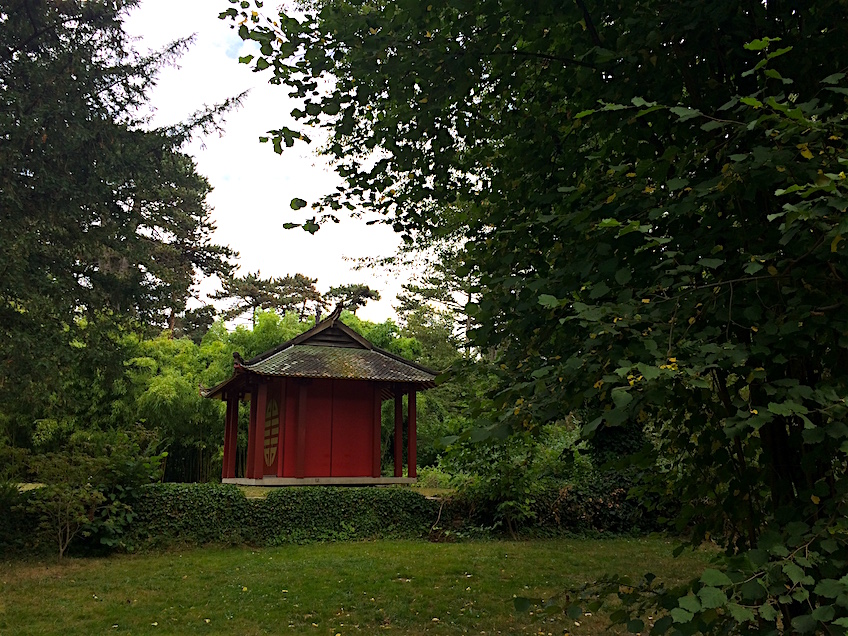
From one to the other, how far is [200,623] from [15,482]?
20.6 feet

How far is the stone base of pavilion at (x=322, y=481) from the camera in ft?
49.6

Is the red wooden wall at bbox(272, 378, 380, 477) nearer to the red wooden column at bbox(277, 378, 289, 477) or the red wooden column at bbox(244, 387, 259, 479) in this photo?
the red wooden column at bbox(277, 378, 289, 477)

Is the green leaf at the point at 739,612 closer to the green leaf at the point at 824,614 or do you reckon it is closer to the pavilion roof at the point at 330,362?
the green leaf at the point at 824,614

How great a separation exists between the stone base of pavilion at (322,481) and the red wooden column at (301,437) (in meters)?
0.19

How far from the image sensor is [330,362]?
630 inches

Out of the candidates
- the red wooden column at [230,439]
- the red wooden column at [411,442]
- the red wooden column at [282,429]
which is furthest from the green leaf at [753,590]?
the red wooden column at [230,439]

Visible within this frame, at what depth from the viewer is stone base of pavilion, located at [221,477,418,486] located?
49.6ft

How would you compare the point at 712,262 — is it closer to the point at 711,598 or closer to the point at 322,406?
the point at 711,598

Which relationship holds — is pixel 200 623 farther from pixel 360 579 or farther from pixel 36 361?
pixel 36 361

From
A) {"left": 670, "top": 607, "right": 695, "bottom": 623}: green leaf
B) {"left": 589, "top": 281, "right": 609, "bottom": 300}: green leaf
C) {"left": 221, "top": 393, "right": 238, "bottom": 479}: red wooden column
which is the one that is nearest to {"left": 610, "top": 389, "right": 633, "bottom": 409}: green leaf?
{"left": 589, "top": 281, "right": 609, "bottom": 300}: green leaf

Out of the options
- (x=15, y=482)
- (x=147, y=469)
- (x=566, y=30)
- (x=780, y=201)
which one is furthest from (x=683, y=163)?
(x=15, y=482)

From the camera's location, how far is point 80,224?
12.9 m

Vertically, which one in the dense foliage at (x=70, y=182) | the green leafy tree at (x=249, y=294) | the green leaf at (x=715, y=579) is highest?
the green leafy tree at (x=249, y=294)

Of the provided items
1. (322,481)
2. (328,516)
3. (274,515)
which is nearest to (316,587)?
(274,515)
